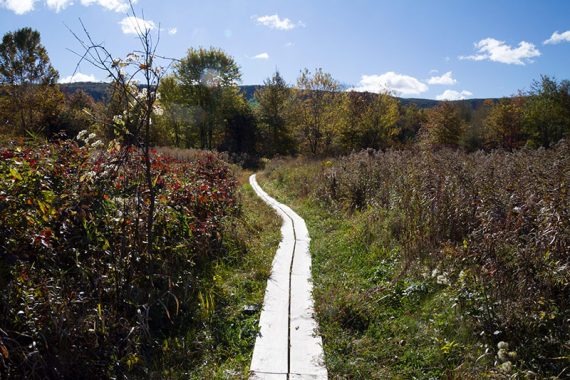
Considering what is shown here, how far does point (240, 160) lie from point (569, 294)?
1073 inches

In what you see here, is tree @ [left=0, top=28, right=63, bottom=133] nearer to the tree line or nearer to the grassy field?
the tree line

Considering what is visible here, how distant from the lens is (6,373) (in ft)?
8.77

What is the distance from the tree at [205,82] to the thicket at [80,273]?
109ft

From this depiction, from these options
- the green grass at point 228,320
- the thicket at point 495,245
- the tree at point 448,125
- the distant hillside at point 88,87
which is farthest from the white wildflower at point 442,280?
the tree at point 448,125

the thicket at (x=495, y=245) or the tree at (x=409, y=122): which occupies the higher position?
the tree at (x=409, y=122)

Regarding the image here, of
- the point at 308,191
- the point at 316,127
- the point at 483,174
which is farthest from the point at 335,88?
the point at 483,174

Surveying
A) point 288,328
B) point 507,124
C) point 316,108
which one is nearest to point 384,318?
point 288,328

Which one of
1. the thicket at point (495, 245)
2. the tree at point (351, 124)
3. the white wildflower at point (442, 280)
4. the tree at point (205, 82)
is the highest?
the tree at point (205, 82)

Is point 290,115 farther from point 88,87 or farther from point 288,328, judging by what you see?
point 88,87

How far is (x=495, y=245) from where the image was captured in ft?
13.9

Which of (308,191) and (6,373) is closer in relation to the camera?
(6,373)

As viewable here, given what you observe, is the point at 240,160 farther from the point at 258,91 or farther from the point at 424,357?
the point at 424,357

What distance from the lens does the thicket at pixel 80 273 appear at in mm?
2988

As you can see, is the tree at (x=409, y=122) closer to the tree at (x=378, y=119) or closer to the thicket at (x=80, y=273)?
the tree at (x=378, y=119)
